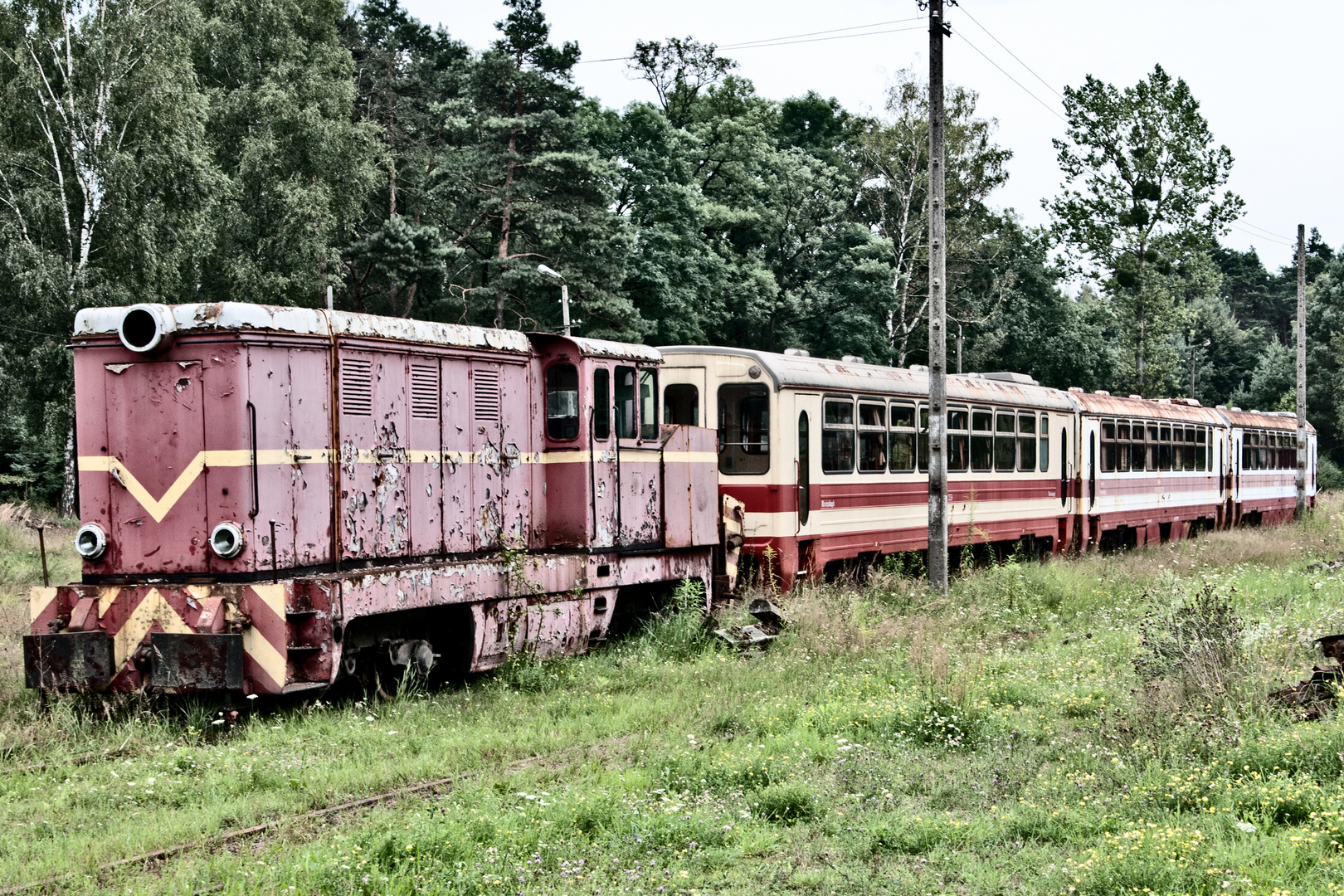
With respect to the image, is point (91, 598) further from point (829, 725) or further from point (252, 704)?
point (829, 725)

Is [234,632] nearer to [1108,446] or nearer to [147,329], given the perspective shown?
[147,329]

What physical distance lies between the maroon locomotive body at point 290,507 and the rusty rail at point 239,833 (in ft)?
6.88

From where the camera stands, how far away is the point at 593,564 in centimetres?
1184

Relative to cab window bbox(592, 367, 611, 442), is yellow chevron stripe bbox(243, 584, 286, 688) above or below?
below

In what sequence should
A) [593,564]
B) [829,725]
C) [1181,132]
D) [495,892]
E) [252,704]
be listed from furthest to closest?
[1181,132] → [593,564] → [252,704] → [829,725] → [495,892]

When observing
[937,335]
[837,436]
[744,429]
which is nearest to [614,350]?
[744,429]

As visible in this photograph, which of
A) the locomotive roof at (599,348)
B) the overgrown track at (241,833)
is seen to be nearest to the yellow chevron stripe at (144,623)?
the overgrown track at (241,833)

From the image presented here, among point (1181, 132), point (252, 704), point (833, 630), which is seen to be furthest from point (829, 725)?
point (1181, 132)

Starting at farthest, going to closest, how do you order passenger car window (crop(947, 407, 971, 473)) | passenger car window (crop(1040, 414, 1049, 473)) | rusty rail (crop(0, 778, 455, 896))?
passenger car window (crop(1040, 414, 1049, 473)), passenger car window (crop(947, 407, 971, 473)), rusty rail (crop(0, 778, 455, 896))

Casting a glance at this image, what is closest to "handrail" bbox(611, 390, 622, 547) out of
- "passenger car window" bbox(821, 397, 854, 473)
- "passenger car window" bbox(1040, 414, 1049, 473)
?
"passenger car window" bbox(821, 397, 854, 473)

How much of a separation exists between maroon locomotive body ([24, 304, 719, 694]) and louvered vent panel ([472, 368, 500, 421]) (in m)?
0.02

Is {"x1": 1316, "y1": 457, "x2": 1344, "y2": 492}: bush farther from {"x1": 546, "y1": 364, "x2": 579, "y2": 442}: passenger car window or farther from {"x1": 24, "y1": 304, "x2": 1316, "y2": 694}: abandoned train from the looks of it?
{"x1": 546, "y1": 364, "x2": 579, "y2": 442}: passenger car window

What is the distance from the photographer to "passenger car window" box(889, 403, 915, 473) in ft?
58.7

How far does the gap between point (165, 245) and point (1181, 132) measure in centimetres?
3236
